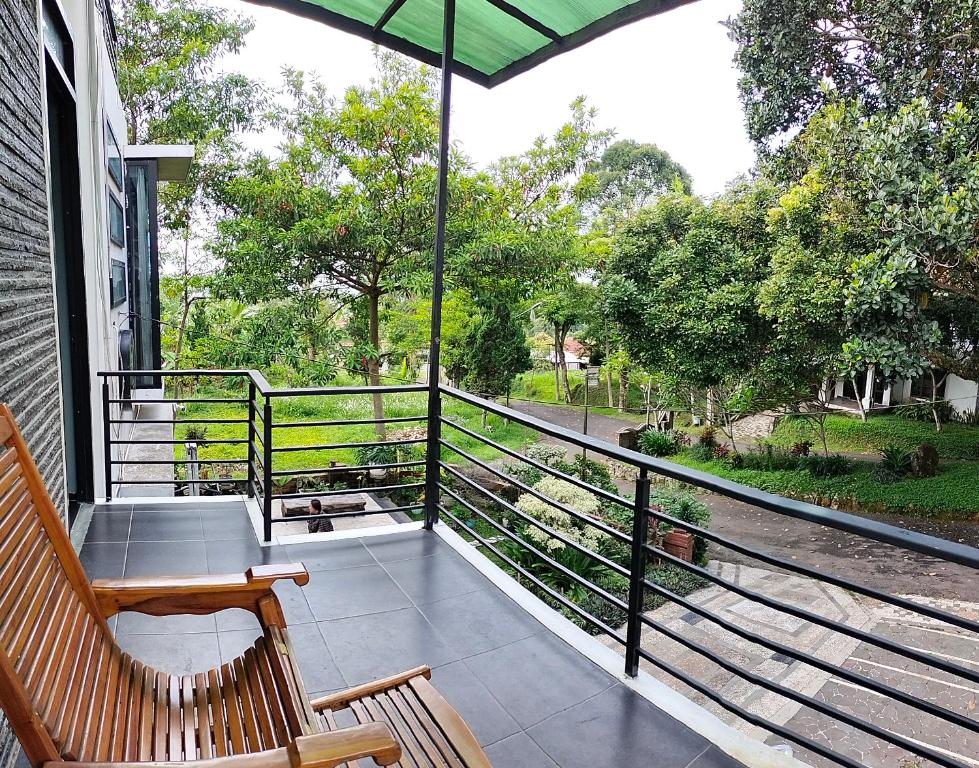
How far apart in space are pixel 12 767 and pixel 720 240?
36.1ft

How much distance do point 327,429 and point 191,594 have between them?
13.6 meters

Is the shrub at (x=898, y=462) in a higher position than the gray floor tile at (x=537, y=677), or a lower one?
lower

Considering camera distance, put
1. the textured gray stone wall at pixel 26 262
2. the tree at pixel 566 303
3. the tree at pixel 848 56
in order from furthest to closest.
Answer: the tree at pixel 566 303 → the tree at pixel 848 56 → the textured gray stone wall at pixel 26 262

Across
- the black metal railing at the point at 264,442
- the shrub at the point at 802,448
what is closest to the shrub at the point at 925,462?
the shrub at the point at 802,448

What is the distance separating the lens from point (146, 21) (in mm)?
12008

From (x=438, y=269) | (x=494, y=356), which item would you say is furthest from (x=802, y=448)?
(x=438, y=269)

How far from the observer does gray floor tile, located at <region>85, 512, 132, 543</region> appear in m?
3.24

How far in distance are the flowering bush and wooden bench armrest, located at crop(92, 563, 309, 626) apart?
17.9 ft

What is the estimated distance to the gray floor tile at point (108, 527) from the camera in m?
3.24

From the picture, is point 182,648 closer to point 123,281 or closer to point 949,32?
point 123,281

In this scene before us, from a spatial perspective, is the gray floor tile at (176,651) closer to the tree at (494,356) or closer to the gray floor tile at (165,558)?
the gray floor tile at (165,558)

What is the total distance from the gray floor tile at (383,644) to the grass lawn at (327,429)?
8825 mm

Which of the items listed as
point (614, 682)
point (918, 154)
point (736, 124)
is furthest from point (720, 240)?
point (614, 682)

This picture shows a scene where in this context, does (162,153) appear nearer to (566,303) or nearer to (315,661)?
(315,661)
